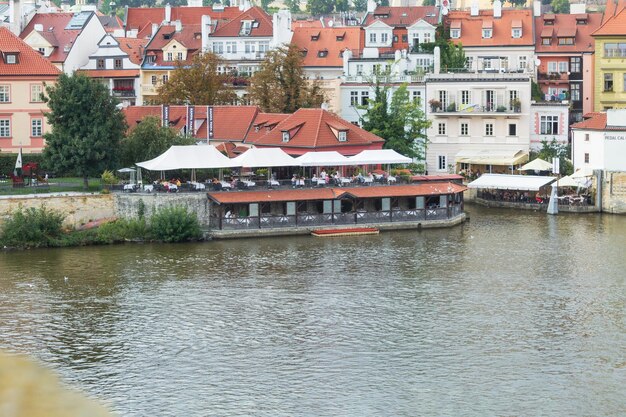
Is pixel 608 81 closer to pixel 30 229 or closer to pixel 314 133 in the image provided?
pixel 314 133

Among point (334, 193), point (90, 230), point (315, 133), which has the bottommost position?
point (90, 230)

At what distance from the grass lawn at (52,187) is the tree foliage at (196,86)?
12.5m

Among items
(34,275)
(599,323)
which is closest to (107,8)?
(34,275)

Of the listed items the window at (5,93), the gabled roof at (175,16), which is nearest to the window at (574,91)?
the gabled roof at (175,16)

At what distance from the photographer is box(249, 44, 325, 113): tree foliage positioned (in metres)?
56.0

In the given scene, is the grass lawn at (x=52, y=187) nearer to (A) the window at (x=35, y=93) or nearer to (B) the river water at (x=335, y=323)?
(A) the window at (x=35, y=93)

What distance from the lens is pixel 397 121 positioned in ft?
170

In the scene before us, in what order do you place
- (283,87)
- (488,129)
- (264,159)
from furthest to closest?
1. (283,87)
2. (488,129)
3. (264,159)

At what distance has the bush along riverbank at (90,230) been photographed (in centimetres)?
3797

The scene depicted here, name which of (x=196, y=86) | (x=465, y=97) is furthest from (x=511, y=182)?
(x=196, y=86)

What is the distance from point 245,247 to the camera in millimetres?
38156

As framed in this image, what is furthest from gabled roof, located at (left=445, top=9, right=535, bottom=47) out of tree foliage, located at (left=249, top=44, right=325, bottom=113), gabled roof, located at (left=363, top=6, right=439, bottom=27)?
tree foliage, located at (left=249, top=44, right=325, bottom=113)

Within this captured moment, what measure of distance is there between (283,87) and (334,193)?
1528 centimetres

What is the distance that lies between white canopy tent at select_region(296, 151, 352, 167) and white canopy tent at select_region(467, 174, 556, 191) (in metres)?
7.23
